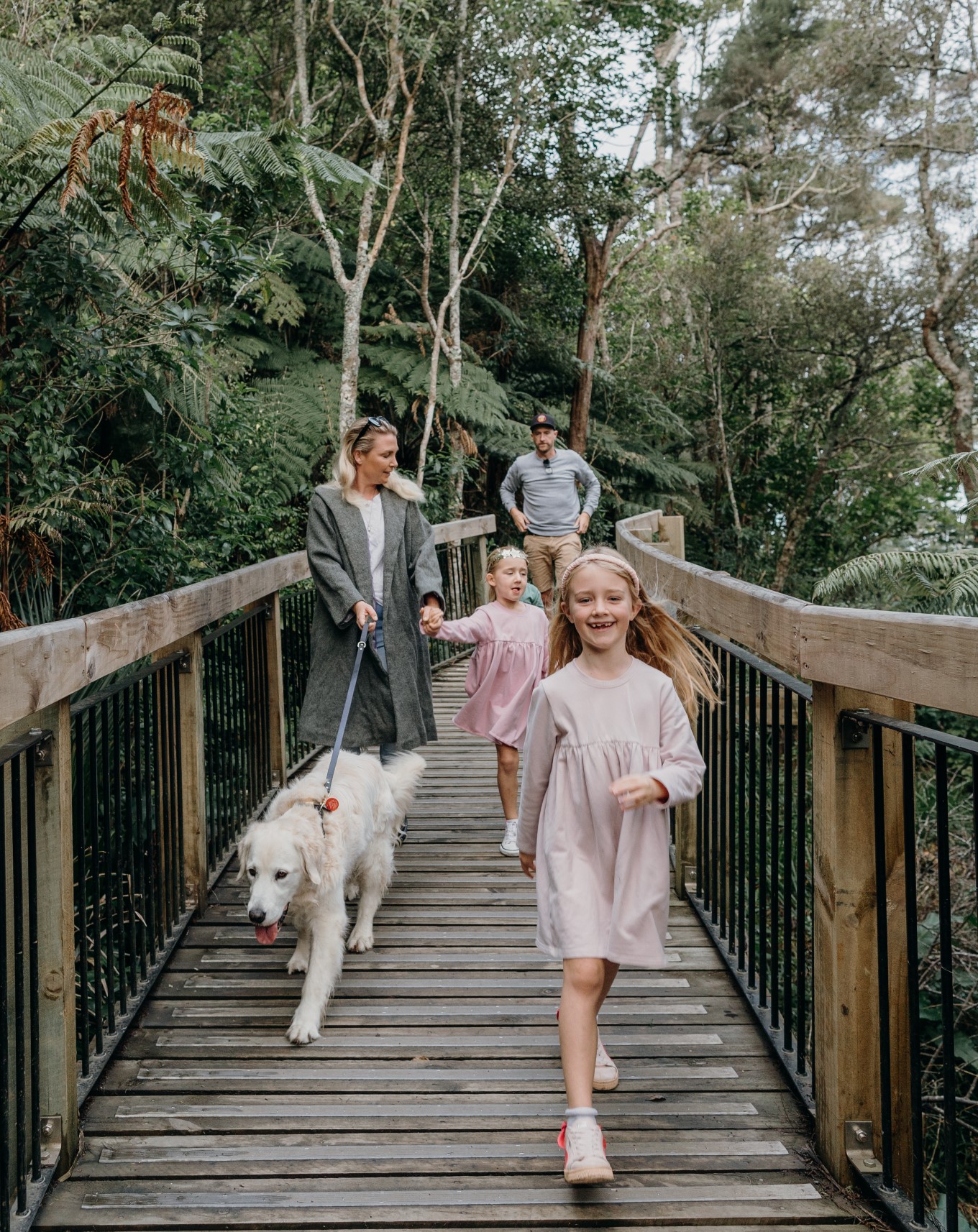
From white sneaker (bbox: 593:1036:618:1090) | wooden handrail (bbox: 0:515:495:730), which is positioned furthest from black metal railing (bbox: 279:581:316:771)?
white sneaker (bbox: 593:1036:618:1090)

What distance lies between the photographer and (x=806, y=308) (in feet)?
57.4

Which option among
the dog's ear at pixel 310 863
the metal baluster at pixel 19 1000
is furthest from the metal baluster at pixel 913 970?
the metal baluster at pixel 19 1000

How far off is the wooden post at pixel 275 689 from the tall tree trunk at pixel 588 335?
10.3 meters

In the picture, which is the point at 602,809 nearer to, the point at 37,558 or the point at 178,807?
the point at 178,807

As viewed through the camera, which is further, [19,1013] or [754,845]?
[754,845]

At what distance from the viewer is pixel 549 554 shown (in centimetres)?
907

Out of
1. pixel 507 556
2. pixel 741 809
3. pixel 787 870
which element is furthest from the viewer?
pixel 507 556

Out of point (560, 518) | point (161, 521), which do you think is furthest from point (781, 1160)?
point (560, 518)

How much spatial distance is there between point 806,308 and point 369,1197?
17275 millimetres

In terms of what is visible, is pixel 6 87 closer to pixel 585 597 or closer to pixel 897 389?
pixel 585 597

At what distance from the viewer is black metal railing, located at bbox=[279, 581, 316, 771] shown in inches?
256

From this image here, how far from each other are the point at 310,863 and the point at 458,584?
24.5 ft

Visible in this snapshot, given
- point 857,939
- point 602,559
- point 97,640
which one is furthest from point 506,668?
point 857,939

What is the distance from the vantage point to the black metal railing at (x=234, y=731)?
15.3 ft
